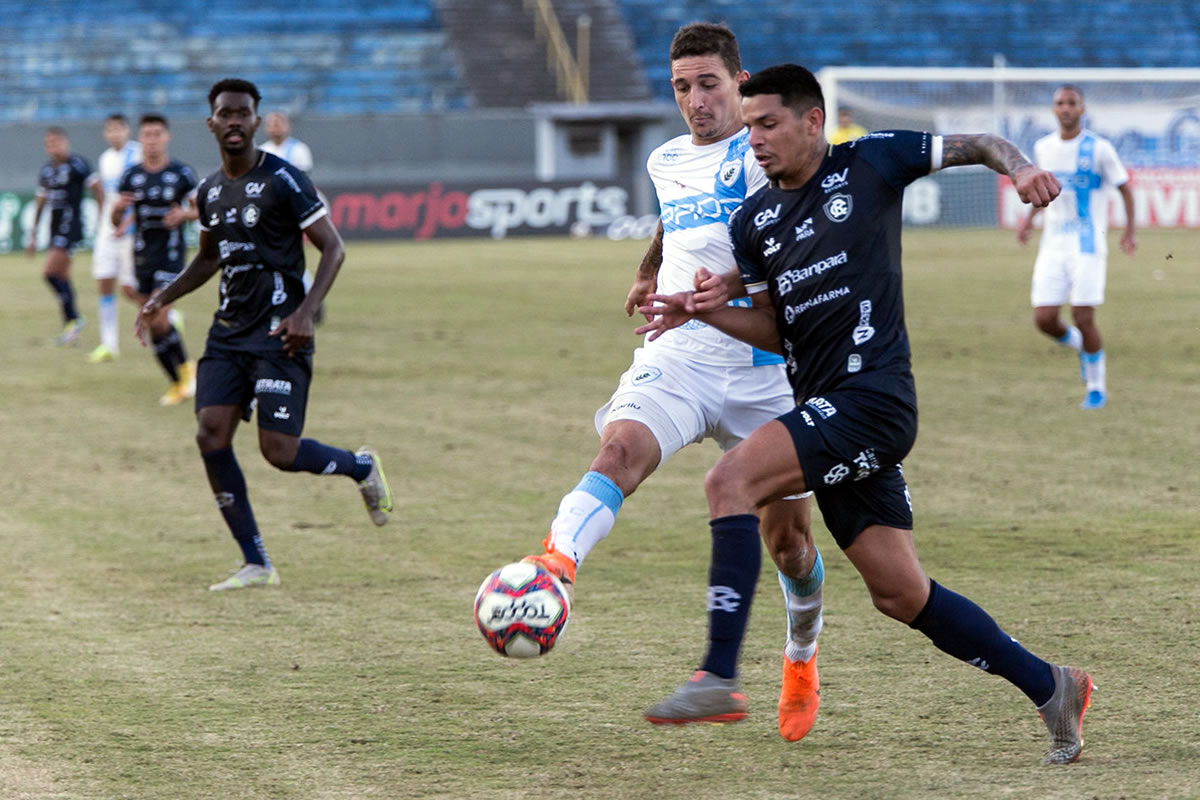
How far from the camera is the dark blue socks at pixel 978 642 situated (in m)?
4.34

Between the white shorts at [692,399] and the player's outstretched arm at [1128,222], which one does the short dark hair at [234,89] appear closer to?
the white shorts at [692,399]

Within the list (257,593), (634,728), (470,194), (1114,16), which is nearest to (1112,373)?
(257,593)

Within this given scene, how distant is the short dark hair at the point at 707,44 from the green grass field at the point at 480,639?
1.98 meters

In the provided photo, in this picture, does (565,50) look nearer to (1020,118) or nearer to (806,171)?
(1020,118)

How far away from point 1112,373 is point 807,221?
32.4 ft

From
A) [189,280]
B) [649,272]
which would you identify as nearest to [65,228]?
[189,280]

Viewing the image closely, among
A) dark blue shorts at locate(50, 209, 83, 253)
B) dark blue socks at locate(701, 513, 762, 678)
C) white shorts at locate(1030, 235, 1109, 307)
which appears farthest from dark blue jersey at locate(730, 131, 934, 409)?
dark blue shorts at locate(50, 209, 83, 253)

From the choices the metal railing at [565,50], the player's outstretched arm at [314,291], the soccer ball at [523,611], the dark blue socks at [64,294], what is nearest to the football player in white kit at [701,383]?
the soccer ball at [523,611]

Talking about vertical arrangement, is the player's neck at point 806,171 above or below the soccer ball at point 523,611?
above

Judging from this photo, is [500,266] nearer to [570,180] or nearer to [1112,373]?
[570,180]

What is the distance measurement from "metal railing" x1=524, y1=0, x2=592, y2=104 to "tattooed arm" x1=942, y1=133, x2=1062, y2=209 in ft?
118

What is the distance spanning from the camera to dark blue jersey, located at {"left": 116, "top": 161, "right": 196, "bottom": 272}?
13516 millimetres

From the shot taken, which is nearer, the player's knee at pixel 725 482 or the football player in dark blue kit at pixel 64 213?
the player's knee at pixel 725 482

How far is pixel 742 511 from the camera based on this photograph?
4.22 metres
